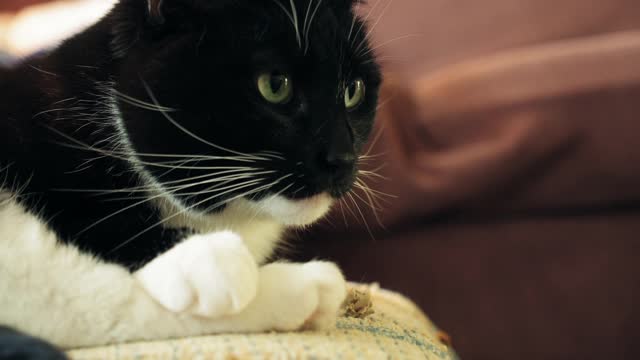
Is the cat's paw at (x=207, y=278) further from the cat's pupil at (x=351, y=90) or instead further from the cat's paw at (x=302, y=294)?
the cat's pupil at (x=351, y=90)

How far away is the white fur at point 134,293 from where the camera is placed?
1.89ft

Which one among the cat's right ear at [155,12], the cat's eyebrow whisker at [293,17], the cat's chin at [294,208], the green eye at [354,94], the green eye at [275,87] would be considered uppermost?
the cat's eyebrow whisker at [293,17]

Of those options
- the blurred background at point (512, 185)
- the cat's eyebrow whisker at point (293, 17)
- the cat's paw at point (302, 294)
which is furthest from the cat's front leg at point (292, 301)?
the blurred background at point (512, 185)

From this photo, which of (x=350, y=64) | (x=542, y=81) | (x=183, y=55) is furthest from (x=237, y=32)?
(x=542, y=81)

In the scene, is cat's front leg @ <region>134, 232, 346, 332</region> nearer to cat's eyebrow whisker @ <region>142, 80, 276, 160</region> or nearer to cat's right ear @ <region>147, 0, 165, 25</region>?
cat's eyebrow whisker @ <region>142, 80, 276, 160</region>

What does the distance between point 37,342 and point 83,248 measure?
0.51ft

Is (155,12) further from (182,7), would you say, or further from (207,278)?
(207,278)

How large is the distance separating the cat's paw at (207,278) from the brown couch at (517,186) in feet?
2.47

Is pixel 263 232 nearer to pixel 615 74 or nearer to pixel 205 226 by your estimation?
pixel 205 226

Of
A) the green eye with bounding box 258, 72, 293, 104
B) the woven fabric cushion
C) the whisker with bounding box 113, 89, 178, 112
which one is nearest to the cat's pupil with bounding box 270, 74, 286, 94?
the green eye with bounding box 258, 72, 293, 104

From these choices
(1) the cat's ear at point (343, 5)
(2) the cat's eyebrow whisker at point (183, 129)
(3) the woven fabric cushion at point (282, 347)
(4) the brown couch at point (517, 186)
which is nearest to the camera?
(3) the woven fabric cushion at point (282, 347)

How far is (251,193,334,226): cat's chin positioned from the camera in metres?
0.69

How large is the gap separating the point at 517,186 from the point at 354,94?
2.01ft

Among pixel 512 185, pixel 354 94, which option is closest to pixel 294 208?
pixel 354 94
